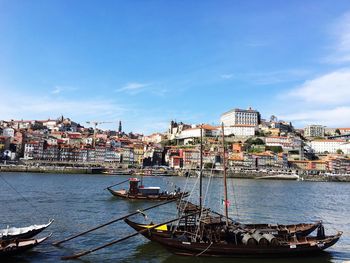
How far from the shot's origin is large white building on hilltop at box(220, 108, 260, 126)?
154 meters

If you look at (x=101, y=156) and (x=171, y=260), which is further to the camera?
(x=101, y=156)

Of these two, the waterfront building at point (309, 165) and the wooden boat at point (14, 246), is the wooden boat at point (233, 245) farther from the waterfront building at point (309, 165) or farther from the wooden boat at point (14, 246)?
the waterfront building at point (309, 165)

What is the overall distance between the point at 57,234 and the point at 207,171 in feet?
297

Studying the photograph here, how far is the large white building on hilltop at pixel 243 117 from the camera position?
154 metres

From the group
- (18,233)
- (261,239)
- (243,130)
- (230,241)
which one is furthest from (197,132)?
(18,233)

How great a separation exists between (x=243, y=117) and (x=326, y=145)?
34.4 meters

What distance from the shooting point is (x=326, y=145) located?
150375 millimetres

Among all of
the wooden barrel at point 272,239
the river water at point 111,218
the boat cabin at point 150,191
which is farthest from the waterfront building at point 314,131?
the wooden barrel at point 272,239

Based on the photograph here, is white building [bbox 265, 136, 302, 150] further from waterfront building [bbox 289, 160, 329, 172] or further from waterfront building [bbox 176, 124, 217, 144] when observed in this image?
waterfront building [bbox 176, 124, 217, 144]

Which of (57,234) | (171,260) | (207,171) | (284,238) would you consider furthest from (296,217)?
(207,171)

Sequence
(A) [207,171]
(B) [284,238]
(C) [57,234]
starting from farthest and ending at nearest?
(A) [207,171], (C) [57,234], (B) [284,238]

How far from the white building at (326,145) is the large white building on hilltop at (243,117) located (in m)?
24.5

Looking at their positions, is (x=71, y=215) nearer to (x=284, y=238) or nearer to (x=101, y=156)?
(x=284, y=238)

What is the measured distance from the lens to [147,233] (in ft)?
55.2
